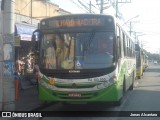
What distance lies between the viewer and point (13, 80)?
14062 millimetres

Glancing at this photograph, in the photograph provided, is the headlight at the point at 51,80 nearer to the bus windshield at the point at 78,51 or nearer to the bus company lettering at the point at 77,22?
the bus windshield at the point at 78,51

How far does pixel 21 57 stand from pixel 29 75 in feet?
9.62

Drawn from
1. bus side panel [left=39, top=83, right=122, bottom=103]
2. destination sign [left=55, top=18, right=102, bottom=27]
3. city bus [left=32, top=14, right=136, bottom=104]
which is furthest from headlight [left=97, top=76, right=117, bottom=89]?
destination sign [left=55, top=18, right=102, bottom=27]

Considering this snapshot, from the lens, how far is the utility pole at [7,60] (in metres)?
13.9

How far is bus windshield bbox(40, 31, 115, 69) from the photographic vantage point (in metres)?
13.6

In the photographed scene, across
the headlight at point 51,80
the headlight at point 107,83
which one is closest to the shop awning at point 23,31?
the headlight at point 51,80

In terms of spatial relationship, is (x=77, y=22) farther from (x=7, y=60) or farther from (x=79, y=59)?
(x=7, y=60)

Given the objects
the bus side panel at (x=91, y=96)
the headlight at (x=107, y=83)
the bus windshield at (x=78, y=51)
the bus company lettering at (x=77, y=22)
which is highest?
the bus company lettering at (x=77, y=22)

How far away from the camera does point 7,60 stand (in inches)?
549

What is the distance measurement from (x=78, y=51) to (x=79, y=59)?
268 millimetres

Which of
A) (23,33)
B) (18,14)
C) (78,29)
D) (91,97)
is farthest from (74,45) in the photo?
(18,14)

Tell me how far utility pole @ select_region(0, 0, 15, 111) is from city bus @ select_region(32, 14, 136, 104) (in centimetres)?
93

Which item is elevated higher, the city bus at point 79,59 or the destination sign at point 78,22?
the destination sign at point 78,22

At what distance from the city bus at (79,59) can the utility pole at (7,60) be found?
93cm
